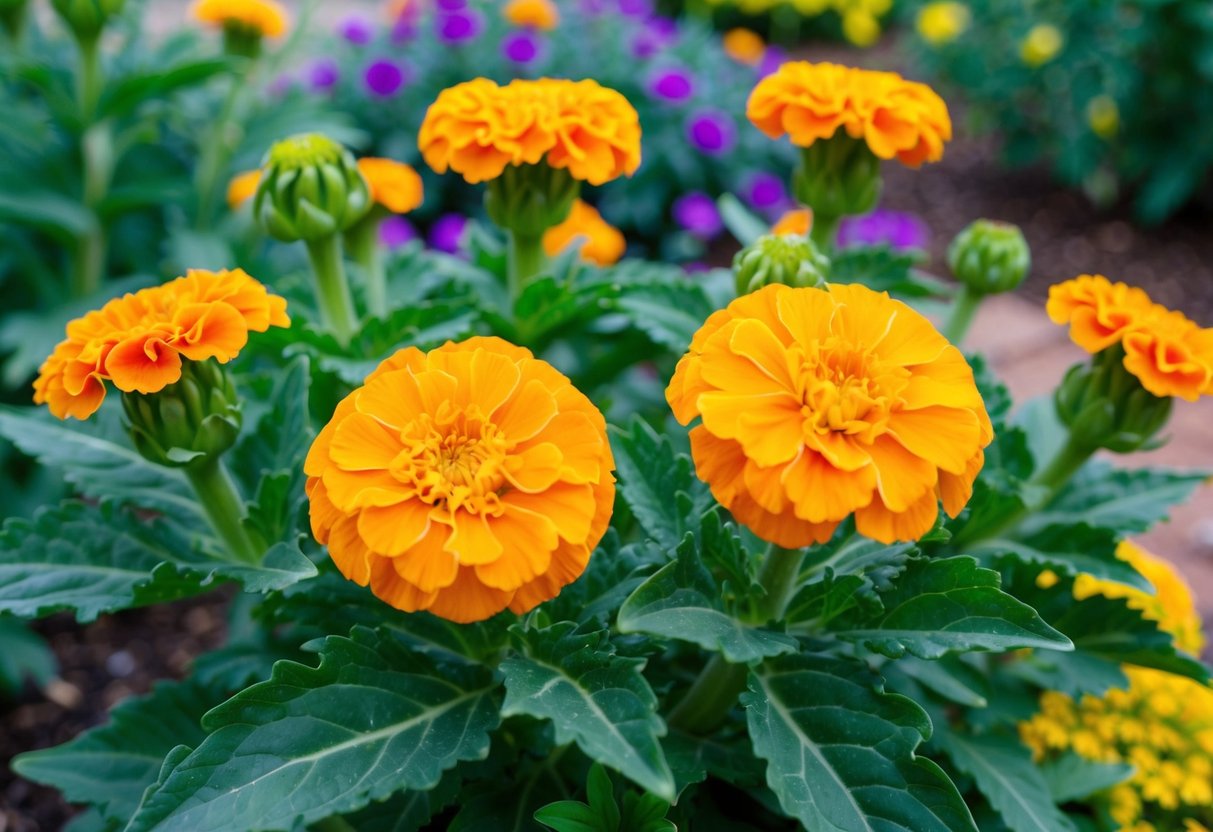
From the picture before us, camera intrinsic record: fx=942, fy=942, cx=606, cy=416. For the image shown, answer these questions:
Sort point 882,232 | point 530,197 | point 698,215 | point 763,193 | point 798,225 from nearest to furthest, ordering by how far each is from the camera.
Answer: point 530,197 → point 798,225 → point 882,232 → point 698,215 → point 763,193

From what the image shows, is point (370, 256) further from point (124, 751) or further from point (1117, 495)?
point (1117, 495)

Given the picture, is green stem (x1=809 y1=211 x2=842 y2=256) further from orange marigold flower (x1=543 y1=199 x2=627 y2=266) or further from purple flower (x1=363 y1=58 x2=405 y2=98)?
purple flower (x1=363 y1=58 x2=405 y2=98)

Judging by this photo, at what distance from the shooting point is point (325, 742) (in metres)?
0.86

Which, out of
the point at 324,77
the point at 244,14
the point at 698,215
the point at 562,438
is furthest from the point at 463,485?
the point at 324,77

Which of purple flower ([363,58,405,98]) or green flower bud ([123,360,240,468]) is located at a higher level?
green flower bud ([123,360,240,468])

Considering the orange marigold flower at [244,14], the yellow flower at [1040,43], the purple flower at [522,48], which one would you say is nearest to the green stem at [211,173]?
the orange marigold flower at [244,14]

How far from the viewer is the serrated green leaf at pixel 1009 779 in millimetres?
1135

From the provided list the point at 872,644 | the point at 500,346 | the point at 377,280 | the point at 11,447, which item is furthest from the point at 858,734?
the point at 11,447

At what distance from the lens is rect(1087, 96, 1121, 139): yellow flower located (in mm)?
3816

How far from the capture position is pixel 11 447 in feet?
6.78

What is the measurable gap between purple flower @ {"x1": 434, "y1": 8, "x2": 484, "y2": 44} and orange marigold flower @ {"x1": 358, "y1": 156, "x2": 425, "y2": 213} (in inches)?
89.7

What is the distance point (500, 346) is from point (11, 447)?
1.67 meters

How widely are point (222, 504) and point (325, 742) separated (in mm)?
362

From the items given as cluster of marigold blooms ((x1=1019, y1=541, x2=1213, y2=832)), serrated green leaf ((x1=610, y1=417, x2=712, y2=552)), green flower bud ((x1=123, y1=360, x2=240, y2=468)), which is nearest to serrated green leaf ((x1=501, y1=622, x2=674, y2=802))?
serrated green leaf ((x1=610, y1=417, x2=712, y2=552))
